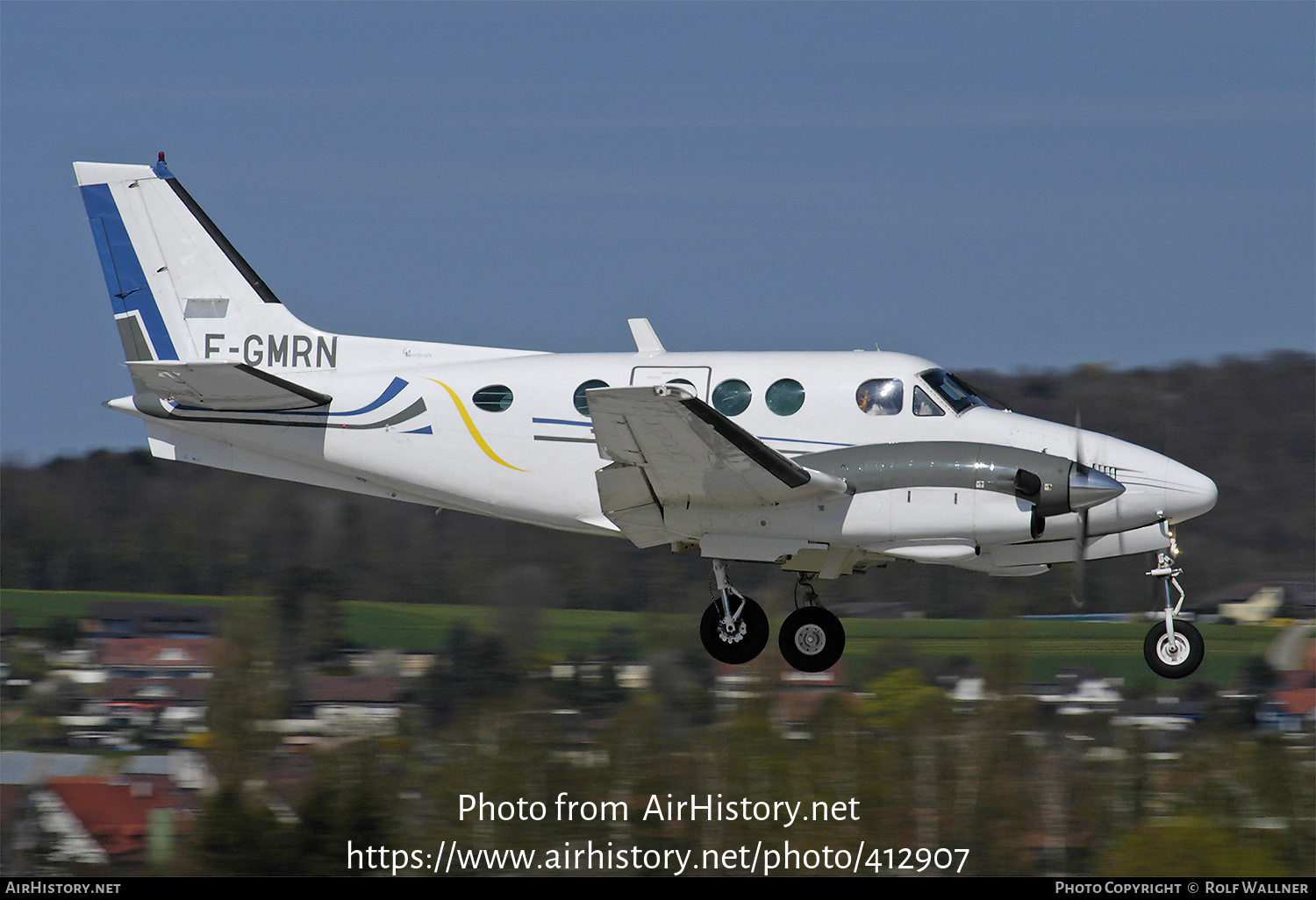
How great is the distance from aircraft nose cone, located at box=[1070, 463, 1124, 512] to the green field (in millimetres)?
26735

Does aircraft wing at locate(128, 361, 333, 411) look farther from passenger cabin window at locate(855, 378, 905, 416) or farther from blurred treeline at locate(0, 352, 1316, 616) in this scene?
blurred treeline at locate(0, 352, 1316, 616)

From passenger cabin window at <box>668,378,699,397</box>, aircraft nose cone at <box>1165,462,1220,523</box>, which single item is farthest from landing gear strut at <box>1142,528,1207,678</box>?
passenger cabin window at <box>668,378,699,397</box>

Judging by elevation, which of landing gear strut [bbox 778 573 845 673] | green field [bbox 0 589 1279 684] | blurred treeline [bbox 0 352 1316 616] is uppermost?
blurred treeline [bbox 0 352 1316 616]

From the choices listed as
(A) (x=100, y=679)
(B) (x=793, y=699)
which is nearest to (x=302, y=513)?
(A) (x=100, y=679)

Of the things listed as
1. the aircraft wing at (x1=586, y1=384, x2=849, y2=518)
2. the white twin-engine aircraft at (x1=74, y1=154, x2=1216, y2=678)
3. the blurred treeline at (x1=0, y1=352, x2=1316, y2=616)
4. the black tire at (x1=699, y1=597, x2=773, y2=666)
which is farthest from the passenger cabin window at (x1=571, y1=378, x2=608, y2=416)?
the blurred treeline at (x1=0, y1=352, x2=1316, y2=616)

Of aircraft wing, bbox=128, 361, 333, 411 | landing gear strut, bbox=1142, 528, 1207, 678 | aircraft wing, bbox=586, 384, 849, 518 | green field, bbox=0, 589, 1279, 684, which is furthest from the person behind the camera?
green field, bbox=0, 589, 1279, 684

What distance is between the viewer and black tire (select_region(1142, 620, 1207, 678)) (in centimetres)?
1155

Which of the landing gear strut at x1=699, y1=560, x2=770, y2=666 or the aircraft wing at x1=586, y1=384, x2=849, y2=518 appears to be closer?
the aircraft wing at x1=586, y1=384, x2=849, y2=518

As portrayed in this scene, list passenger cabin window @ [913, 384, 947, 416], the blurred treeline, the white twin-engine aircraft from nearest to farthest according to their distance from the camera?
the white twin-engine aircraft
passenger cabin window @ [913, 384, 947, 416]
the blurred treeline

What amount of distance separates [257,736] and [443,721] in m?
6.76

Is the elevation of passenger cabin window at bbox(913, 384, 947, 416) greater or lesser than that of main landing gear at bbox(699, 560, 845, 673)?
greater

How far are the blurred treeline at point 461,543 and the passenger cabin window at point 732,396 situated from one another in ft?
76.0

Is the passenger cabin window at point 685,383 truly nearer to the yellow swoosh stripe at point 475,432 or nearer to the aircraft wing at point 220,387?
the yellow swoosh stripe at point 475,432

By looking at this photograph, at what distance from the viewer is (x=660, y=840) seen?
38.2m
